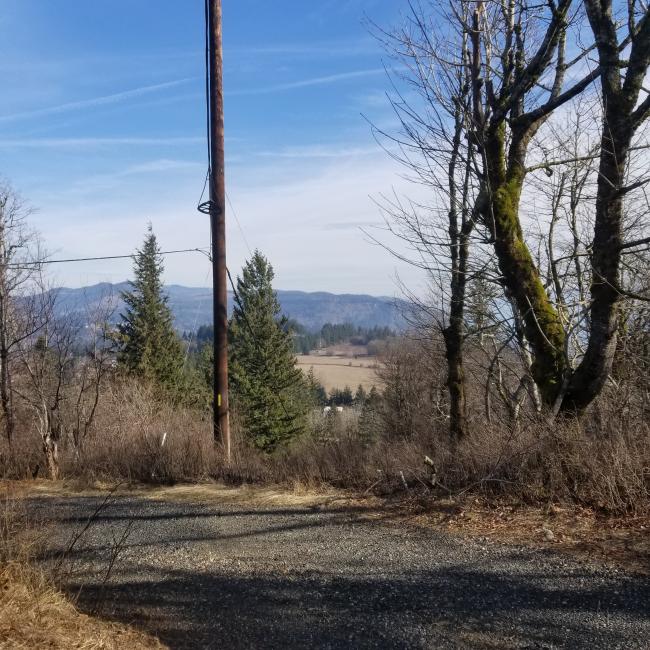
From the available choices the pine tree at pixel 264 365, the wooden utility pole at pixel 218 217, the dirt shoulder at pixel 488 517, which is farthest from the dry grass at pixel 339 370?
the dirt shoulder at pixel 488 517

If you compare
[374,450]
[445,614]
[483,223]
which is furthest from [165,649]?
[483,223]

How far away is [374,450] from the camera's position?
9367mm

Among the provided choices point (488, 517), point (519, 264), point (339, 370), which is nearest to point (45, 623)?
point (488, 517)

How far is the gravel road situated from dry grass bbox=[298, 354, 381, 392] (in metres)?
66.9

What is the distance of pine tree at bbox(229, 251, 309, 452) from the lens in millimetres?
37594

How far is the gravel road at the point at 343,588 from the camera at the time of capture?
4148 mm

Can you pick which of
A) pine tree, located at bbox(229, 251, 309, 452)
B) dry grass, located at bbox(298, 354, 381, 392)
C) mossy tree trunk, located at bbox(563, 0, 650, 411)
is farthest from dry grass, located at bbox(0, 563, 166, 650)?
dry grass, located at bbox(298, 354, 381, 392)

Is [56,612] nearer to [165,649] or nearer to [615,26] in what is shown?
[165,649]

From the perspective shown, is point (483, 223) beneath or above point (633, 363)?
above

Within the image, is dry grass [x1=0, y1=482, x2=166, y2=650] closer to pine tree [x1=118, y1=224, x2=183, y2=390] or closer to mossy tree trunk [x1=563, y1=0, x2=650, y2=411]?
mossy tree trunk [x1=563, y1=0, x2=650, y2=411]

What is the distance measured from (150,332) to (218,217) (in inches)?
1241

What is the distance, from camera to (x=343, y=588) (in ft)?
16.4

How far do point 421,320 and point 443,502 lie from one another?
6867 millimetres

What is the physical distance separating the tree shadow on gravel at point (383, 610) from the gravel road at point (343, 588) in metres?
0.01
